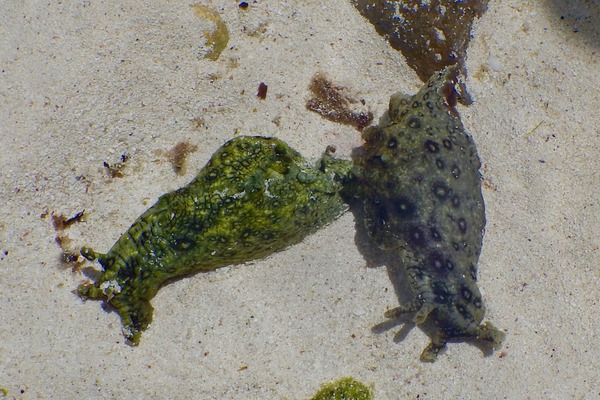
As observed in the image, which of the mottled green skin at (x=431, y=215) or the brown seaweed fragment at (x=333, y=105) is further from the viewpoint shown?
the brown seaweed fragment at (x=333, y=105)

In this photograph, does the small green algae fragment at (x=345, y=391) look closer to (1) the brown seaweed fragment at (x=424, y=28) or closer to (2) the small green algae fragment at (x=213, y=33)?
(1) the brown seaweed fragment at (x=424, y=28)

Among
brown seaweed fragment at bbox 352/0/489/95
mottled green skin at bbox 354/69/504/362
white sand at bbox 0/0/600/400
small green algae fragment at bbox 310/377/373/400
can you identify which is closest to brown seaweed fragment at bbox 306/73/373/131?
white sand at bbox 0/0/600/400

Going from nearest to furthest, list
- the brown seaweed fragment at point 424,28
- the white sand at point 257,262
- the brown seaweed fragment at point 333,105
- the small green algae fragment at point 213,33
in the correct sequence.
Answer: the white sand at point 257,262, the small green algae fragment at point 213,33, the brown seaweed fragment at point 333,105, the brown seaweed fragment at point 424,28

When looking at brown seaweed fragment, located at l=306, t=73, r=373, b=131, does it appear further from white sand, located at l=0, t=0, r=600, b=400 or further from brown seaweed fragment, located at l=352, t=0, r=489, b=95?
brown seaweed fragment, located at l=352, t=0, r=489, b=95

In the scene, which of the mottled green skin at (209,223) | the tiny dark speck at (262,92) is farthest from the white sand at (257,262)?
the mottled green skin at (209,223)

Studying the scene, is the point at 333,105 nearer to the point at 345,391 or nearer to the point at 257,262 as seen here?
the point at 257,262

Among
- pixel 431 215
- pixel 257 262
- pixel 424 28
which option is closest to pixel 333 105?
pixel 424 28
